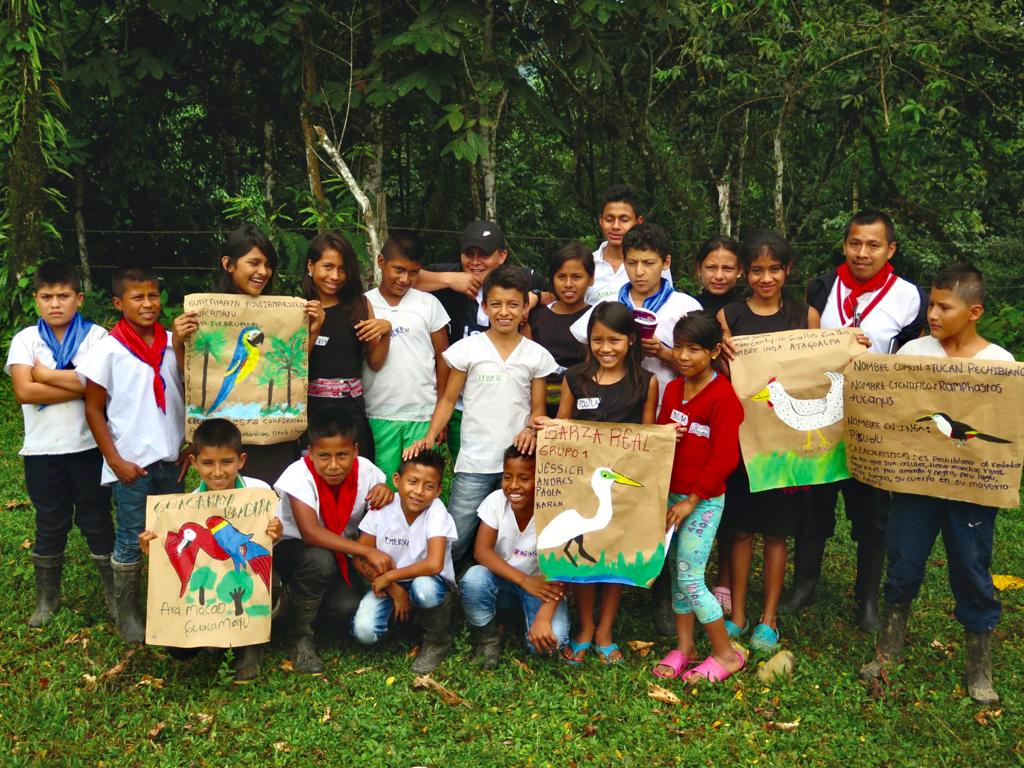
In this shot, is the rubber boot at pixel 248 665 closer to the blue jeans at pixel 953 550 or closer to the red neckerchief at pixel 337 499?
the red neckerchief at pixel 337 499

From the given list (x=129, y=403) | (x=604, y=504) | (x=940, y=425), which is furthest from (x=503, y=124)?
(x=940, y=425)

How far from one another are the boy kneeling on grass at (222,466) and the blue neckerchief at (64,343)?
789mm

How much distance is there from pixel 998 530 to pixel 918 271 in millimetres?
4550

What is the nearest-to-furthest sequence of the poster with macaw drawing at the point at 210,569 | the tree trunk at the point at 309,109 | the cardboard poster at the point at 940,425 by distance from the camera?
the cardboard poster at the point at 940,425 → the poster with macaw drawing at the point at 210,569 → the tree trunk at the point at 309,109

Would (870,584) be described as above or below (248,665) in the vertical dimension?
above

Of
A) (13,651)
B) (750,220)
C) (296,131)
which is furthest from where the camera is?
(750,220)

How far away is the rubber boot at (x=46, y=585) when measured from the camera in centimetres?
458

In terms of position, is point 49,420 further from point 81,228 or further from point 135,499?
point 81,228

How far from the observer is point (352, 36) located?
764cm

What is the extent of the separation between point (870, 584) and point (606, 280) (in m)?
2.08

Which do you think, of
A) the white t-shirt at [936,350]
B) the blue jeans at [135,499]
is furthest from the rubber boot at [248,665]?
the white t-shirt at [936,350]

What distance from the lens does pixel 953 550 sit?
12.8 ft

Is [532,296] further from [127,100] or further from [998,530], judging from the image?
[127,100]

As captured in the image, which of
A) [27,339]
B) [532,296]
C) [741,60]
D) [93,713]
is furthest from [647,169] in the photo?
[93,713]
